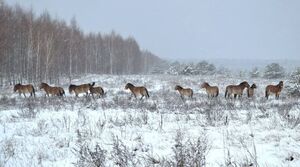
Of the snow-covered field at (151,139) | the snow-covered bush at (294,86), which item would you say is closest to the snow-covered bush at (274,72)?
the snow-covered bush at (294,86)

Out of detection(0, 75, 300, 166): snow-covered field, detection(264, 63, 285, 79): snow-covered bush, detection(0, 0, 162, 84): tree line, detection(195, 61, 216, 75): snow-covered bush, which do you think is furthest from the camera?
detection(195, 61, 216, 75): snow-covered bush

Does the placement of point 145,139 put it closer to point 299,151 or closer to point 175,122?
point 175,122

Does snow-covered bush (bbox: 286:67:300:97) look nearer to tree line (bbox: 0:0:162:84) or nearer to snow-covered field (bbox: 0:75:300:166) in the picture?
snow-covered field (bbox: 0:75:300:166)

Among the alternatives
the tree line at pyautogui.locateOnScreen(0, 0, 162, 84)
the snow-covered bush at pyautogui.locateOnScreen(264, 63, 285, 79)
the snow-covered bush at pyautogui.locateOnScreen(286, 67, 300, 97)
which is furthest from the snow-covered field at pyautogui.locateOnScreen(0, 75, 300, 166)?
the snow-covered bush at pyautogui.locateOnScreen(264, 63, 285, 79)

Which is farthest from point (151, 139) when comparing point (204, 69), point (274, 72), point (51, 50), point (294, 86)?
point (204, 69)

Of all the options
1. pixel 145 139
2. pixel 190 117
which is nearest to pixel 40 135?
pixel 145 139

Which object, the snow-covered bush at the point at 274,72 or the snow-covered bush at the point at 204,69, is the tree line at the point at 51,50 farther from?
the snow-covered bush at the point at 274,72

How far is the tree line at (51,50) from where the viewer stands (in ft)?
133

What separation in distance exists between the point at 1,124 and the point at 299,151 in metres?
8.59

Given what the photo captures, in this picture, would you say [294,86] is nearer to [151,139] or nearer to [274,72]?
[151,139]

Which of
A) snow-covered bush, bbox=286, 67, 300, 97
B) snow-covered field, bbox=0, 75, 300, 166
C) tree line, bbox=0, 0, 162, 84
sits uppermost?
tree line, bbox=0, 0, 162, 84

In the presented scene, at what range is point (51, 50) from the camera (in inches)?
1788

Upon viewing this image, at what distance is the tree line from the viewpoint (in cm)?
4069

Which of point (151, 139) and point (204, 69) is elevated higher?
point (204, 69)
